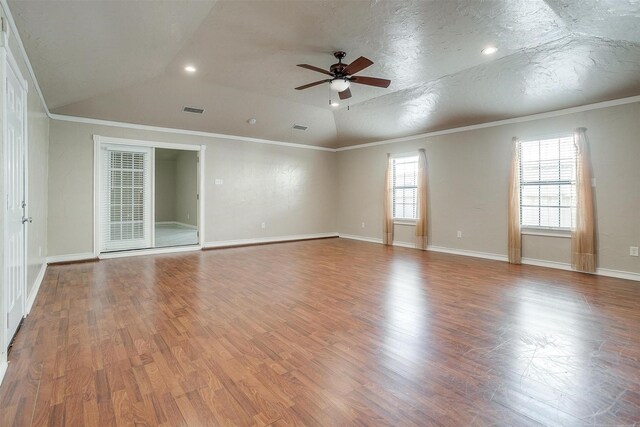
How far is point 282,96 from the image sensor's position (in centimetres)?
566

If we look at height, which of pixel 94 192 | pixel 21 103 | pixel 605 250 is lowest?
pixel 605 250

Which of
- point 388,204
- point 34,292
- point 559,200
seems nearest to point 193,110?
point 34,292

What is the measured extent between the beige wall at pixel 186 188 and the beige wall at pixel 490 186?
4.43m

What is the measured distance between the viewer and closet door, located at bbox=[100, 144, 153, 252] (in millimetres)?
5840

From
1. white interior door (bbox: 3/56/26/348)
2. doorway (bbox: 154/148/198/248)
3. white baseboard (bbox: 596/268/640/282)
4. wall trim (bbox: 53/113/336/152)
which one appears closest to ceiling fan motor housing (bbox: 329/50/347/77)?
white interior door (bbox: 3/56/26/348)

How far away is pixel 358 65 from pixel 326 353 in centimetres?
280

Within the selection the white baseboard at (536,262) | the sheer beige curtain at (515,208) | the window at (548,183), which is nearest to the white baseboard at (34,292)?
the white baseboard at (536,262)

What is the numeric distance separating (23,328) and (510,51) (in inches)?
230

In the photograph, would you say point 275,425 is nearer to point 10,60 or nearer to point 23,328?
point 23,328

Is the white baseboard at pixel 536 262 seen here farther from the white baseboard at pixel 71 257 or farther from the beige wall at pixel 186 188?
the white baseboard at pixel 71 257

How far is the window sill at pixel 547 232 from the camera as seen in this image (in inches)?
198

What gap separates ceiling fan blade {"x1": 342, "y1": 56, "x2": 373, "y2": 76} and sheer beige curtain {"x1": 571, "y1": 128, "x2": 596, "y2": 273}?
3.81 m

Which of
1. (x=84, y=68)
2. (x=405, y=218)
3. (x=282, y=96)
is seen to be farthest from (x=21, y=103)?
(x=405, y=218)

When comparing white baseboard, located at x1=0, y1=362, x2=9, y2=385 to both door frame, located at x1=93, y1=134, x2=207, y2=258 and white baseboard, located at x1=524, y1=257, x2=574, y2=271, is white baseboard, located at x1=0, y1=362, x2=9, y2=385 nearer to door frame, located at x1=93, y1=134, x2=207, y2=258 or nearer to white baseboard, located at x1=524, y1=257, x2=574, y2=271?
door frame, located at x1=93, y1=134, x2=207, y2=258
